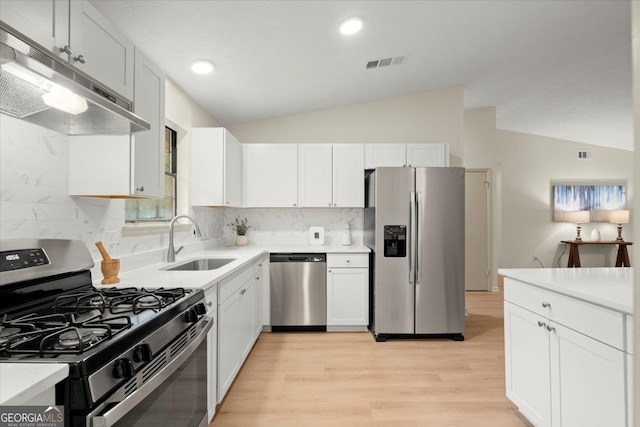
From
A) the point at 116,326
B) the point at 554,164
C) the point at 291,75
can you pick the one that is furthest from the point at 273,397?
the point at 554,164

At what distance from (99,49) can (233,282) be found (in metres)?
1.59

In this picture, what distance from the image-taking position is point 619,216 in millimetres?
6082

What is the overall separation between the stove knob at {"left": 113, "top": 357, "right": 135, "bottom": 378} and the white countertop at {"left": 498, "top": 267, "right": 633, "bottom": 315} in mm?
1737

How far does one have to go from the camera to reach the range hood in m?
0.93

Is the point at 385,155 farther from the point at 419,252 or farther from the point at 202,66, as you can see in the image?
the point at 202,66

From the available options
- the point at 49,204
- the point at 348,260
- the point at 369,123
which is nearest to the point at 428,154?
the point at 369,123

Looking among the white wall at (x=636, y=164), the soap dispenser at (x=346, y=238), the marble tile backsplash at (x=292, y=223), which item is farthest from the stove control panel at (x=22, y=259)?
the soap dispenser at (x=346, y=238)

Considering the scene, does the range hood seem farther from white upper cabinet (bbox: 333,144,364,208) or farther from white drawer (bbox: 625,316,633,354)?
white upper cabinet (bbox: 333,144,364,208)

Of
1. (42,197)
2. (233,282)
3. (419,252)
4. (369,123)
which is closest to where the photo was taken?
(42,197)

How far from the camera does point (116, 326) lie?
108cm

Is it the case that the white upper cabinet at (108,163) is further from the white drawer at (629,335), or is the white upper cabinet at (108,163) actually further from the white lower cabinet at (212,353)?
the white drawer at (629,335)

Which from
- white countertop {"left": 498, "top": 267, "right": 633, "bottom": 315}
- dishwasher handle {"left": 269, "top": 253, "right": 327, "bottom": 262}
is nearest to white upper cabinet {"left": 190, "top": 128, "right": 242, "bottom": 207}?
dishwasher handle {"left": 269, "top": 253, "right": 327, "bottom": 262}

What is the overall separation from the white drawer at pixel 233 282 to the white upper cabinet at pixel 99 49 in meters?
1.25

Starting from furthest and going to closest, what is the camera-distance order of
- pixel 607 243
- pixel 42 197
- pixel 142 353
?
pixel 607 243, pixel 42 197, pixel 142 353
